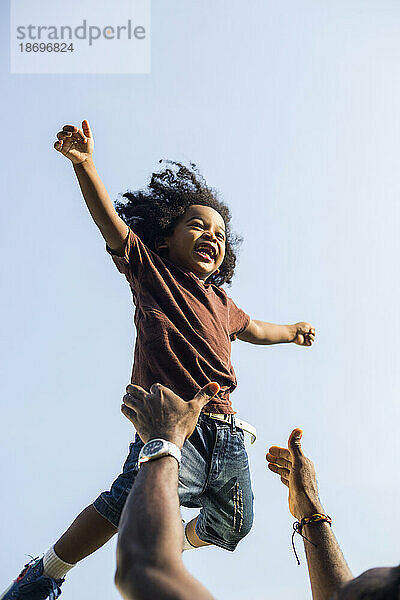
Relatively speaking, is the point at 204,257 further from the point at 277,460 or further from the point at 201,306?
the point at 277,460

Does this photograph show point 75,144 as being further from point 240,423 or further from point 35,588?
point 35,588

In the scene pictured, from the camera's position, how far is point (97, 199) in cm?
262

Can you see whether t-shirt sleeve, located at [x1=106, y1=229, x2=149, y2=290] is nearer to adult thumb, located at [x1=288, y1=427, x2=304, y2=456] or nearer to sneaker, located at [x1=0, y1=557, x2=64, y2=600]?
adult thumb, located at [x1=288, y1=427, x2=304, y2=456]

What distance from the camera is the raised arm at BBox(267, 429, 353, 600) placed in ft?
5.90

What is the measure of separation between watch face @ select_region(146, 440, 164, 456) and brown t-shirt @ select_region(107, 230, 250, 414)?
108cm

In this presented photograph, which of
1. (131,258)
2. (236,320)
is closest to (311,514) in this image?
(131,258)

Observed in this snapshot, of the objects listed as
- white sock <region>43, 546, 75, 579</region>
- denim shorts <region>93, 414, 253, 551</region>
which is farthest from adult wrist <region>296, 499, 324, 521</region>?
white sock <region>43, 546, 75, 579</region>

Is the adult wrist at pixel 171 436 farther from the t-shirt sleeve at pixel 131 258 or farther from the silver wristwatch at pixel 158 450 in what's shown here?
the t-shirt sleeve at pixel 131 258

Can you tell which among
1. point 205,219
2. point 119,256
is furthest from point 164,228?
point 119,256

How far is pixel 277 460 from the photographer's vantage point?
244 centimetres

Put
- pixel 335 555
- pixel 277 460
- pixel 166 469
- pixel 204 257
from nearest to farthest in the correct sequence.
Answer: pixel 166 469 → pixel 335 555 → pixel 277 460 → pixel 204 257

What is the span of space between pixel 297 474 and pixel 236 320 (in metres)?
1.27

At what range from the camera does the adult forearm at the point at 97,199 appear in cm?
261

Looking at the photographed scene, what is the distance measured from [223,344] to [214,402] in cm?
34
